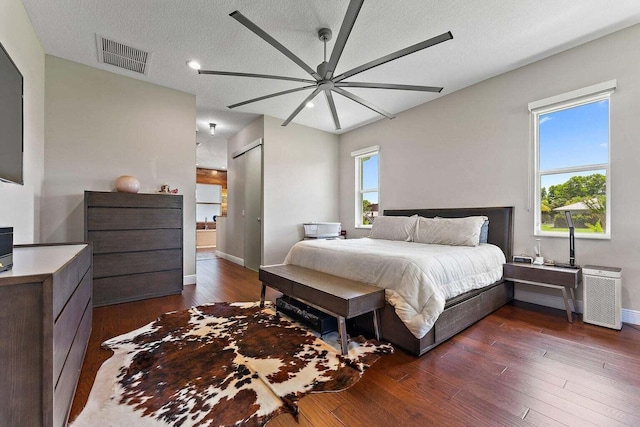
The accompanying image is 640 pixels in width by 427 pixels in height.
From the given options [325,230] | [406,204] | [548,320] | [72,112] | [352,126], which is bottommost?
[548,320]

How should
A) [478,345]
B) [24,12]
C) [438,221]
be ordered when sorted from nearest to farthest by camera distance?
[478,345], [24,12], [438,221]

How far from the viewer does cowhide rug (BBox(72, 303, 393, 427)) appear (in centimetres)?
141

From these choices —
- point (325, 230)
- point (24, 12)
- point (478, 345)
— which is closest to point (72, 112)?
point (24, 12)

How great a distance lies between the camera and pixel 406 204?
15.2 ft

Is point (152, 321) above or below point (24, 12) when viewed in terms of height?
below

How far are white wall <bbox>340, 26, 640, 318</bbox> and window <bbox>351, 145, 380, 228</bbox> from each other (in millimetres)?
201

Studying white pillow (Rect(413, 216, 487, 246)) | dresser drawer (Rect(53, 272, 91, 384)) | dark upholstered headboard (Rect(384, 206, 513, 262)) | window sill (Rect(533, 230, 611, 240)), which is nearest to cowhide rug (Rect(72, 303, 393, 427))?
dresser drawer (Rect(53, 272, 91, 384))

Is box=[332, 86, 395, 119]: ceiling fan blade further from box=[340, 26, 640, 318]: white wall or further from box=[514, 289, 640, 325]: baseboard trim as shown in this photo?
box=[514, 289, 640, 325]: baseboard trim

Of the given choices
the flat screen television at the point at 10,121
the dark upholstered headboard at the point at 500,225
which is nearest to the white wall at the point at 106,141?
the flat screen television at the point at 10,121

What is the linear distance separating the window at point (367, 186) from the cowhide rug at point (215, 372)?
10.8 feet

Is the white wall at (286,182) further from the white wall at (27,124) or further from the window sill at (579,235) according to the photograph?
the window sill at (579,235)

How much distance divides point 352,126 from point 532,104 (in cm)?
301

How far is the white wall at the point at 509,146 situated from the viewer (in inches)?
103

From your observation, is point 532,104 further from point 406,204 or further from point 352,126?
point 352,126
